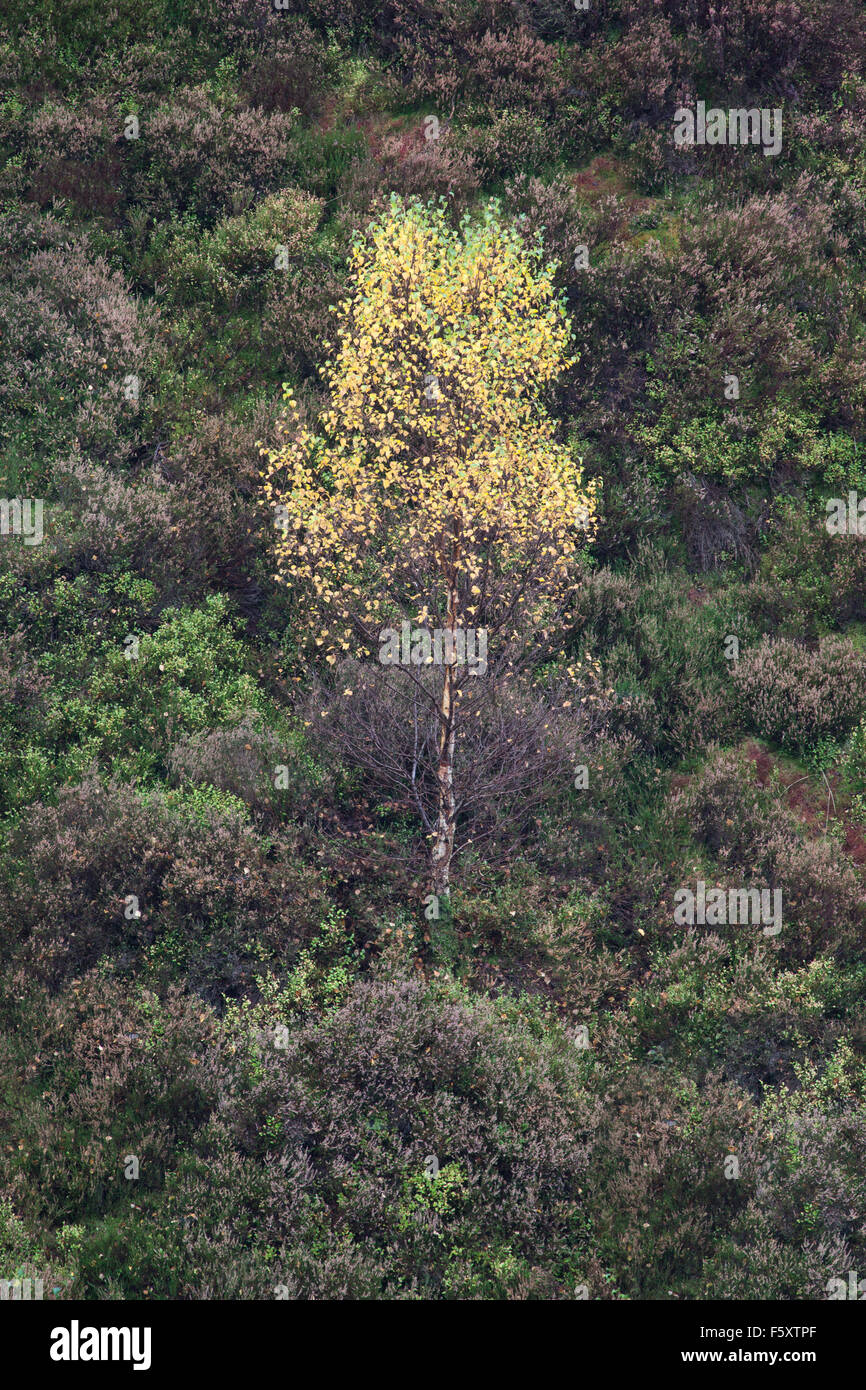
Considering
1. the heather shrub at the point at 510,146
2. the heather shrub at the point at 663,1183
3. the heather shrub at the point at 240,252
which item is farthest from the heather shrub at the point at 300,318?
the heather shrub at the point at 663,1183

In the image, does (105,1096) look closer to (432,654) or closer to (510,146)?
(432,654)

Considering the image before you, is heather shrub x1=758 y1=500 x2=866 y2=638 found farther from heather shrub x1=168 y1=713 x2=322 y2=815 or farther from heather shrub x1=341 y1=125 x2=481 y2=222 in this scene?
heather shrub x1=341 y1=125 x2=481 y2=222

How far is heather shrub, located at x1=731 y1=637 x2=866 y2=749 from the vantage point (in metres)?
15.2

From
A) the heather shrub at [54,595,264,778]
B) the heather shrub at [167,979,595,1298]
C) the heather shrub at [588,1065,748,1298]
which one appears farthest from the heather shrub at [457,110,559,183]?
the heather shrub at [588,1065,748,1298]

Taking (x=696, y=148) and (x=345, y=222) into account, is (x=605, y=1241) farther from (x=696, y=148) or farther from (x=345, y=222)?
(x=696, y=148)

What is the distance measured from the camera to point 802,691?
50.1ft

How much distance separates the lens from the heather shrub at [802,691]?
15219 millimetres

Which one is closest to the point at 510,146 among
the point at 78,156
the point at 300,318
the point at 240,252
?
the point at 240,252

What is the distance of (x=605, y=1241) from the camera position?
419 inches

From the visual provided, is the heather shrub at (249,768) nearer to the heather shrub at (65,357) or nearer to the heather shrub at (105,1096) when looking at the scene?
the heather shrub at (105,1096)

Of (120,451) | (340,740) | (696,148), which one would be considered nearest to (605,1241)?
(340,740)

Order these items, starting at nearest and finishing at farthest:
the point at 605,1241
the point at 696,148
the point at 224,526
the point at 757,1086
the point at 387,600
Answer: the point at 605,1241 → the point at 757,1086 → the point at 387,600 → the point at 224,526 → the point at 696,148
